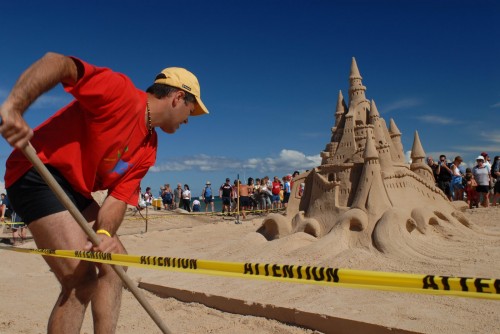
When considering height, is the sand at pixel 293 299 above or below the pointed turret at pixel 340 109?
below

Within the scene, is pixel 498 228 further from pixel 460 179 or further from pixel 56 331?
pixel 56 331

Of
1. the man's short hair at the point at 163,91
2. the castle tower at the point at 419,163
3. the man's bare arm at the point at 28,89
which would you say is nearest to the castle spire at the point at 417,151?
the castle tower at the point at 419,163

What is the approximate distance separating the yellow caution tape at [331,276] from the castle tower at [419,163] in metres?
7.27

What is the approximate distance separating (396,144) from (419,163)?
611mm

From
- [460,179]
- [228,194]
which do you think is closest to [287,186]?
[228,194]

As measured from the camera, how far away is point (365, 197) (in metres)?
6.44

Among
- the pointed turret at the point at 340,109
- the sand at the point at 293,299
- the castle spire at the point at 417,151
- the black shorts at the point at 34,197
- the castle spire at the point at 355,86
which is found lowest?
the sand at the point at 293,299

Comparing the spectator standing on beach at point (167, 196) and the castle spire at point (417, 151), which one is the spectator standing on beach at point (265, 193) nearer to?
the spectator standing on beach at point (167, 196)

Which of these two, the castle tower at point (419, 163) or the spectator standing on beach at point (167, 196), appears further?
the spectator standing on beach at point (167, 196)

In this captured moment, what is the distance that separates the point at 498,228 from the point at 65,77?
333 inches

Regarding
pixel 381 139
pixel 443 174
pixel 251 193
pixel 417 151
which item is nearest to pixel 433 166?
pixel 443 174

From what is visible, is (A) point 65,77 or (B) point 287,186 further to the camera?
(B) point 287,186

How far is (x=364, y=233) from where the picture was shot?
6.03 metres

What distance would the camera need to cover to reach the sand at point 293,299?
3160 mm
